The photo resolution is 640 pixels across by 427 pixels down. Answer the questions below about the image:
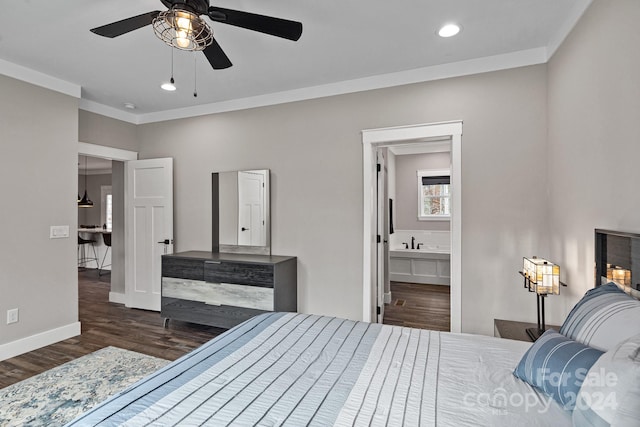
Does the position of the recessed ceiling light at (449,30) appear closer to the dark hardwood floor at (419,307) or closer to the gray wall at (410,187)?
the dark hardwood floor at (419,307)

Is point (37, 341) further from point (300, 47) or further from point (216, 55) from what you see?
point (300, 47)

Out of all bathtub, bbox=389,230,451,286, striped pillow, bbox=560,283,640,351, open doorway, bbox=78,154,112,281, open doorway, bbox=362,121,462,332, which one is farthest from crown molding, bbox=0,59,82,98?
bathtub, bbox=389,230,451,286

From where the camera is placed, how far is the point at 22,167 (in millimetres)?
3105

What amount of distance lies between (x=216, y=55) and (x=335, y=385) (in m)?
2.04

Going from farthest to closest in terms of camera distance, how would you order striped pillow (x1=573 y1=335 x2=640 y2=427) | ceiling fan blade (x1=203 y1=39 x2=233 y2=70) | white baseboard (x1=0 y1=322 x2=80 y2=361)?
white baseboard (x1=0 y1=322 x2=80 y2=361) < ceiling fan blade (x1=203 y1=39 x2=233 y2=70) < striped pillow (x1=573 y1=335 x2=640 y2=427)

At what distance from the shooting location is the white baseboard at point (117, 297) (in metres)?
4.79

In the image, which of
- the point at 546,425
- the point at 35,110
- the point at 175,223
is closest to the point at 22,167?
the point at 35,110

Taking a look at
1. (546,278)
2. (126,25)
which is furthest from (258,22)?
(546,278)

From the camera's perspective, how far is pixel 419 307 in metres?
4.50

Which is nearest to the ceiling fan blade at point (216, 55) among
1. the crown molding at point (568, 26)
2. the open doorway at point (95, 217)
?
the crown molding at point (568, 26)

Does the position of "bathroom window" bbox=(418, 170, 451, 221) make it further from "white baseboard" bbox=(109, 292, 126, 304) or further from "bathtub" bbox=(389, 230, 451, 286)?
"white baseboard" bbox=(109, 292, 126, 304)

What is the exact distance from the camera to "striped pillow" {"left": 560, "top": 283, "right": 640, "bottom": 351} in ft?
3.47

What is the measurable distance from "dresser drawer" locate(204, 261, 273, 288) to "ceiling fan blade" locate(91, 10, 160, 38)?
2207 millimetres

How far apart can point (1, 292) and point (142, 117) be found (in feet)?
8.62
